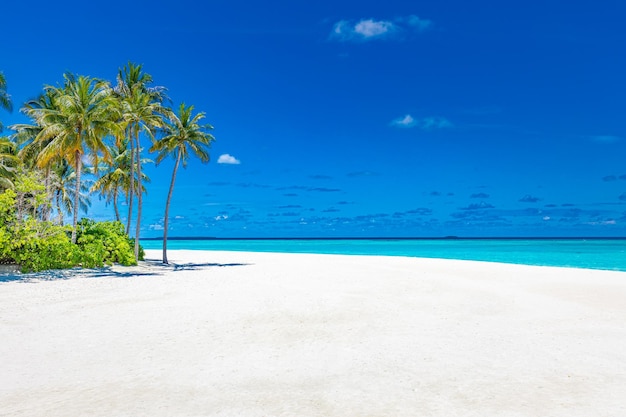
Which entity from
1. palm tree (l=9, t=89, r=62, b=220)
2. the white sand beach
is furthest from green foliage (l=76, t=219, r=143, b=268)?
the white sand beach

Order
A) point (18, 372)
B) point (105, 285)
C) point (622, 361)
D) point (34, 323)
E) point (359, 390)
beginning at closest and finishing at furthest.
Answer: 1. point (359, 390)
2. point (18, 372)
3. point (622, 361)
4. point (34, 323)
5. point (105, 285)

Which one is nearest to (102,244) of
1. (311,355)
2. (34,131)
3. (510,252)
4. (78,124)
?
(78,124)

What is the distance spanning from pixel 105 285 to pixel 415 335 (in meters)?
13.4

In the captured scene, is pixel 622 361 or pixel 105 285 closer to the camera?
pixel 622 361

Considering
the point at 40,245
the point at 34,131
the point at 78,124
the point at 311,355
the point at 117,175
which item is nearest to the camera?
the point at 311,355

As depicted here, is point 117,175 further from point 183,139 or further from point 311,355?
point 311,355

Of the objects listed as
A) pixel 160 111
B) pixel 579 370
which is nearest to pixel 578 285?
pixel 579 370

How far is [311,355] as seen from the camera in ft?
24.9

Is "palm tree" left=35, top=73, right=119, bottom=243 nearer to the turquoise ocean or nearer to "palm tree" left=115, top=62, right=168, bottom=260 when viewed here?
"palm tree" left=115, top=62, right=168, bottom=260

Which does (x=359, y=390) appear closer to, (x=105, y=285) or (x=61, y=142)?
(x=105, y=285)

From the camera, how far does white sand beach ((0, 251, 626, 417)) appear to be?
17.7 ft

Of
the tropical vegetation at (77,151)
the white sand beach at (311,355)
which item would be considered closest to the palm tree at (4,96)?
the tropical vegetation at (77,151)

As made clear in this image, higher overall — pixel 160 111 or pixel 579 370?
pixel 160 111

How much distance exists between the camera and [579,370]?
672 cm
